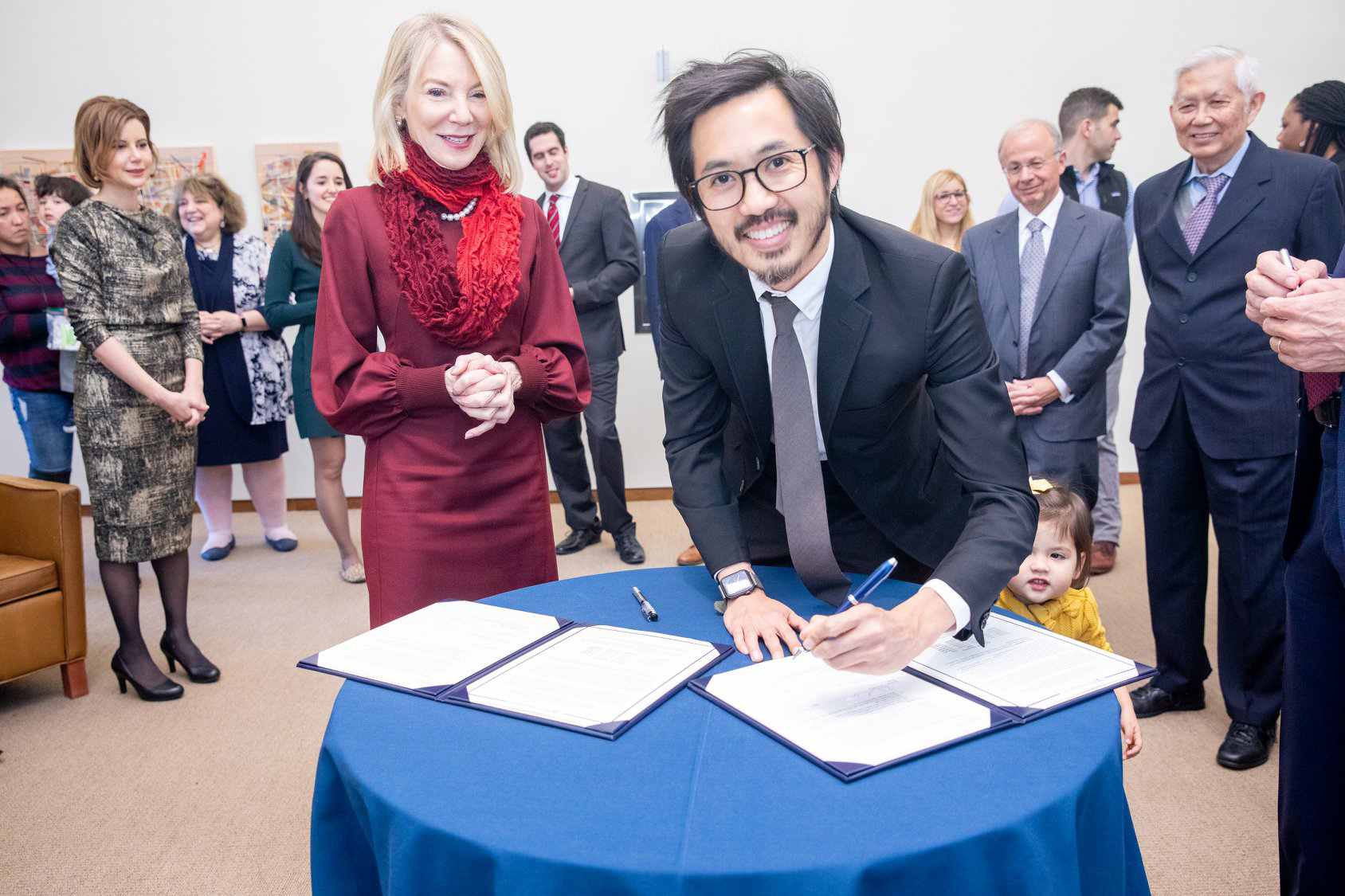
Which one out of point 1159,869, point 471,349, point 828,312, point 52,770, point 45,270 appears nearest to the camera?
point 828,312

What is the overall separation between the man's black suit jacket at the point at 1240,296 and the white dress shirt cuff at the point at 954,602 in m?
1.77

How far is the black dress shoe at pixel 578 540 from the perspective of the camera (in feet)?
16.5

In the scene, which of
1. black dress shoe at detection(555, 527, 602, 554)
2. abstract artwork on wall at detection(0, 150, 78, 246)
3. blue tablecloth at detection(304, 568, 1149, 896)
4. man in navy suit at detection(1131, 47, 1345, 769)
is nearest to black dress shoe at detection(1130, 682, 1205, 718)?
man in navy suit at detection(1131, 47, 1345, 769)

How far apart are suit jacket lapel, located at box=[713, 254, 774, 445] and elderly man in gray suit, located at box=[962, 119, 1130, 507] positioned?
5.85ft

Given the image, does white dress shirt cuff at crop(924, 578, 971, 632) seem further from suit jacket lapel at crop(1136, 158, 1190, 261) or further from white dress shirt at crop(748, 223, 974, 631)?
suit jacket lapel at crop(1136, 158, 1190, 261)

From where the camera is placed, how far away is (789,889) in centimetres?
90

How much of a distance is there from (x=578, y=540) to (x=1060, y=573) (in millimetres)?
3126

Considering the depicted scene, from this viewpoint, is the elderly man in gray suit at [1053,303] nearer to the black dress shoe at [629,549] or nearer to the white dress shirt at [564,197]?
the black dress shoe at [629,549]

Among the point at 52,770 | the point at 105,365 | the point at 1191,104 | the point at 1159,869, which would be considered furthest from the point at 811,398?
the point at 52,770

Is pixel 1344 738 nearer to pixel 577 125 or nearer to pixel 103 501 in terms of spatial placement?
pixel 103 501

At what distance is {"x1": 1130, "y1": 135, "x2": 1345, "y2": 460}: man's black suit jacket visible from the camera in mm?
2615

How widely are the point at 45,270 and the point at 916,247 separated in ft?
14.6

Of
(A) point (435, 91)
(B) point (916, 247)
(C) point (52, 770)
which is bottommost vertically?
(C) point (52, 770)

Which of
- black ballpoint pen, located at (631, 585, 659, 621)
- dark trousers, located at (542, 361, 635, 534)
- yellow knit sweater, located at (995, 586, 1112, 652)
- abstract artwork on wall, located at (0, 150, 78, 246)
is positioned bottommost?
dark trousers, located at (542, 361, 635, 534)
